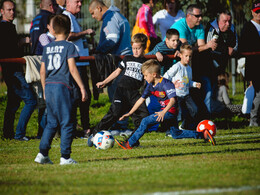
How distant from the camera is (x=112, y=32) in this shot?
8.43 metres

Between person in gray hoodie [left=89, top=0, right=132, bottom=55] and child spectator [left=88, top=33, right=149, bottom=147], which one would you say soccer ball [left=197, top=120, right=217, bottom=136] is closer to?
child spectator [left=88, top=33, right=149, bottom=147]

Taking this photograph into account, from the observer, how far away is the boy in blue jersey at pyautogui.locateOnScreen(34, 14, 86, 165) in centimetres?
529

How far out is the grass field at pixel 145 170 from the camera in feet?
12.7

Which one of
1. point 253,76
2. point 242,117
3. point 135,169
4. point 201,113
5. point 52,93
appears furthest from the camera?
point 242,117

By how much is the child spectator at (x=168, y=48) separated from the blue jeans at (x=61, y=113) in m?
3.39

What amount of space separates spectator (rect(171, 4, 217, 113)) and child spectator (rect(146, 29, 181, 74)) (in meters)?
0.36

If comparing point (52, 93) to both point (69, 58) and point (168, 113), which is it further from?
point (168, 113)

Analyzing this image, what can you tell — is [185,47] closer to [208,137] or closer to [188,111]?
[188,111]

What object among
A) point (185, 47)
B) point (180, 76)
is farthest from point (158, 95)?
point (185, 47)

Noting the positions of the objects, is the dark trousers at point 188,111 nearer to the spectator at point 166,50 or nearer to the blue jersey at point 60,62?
the spectator at point 166,50

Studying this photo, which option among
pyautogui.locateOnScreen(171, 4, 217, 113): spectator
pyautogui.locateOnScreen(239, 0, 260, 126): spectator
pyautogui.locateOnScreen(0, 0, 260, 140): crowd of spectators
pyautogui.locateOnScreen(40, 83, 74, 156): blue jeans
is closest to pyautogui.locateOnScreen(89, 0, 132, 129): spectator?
pyautogui.locateOnScreen(0, 0, 260, 140): crowd of spectators

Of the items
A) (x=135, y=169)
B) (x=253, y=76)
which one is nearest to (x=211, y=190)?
(x=135, y=169)

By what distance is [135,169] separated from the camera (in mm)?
4820

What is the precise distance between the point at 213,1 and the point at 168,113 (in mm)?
12688
